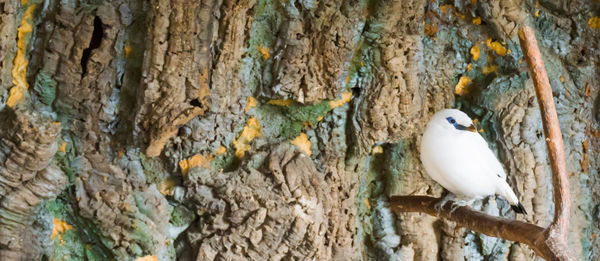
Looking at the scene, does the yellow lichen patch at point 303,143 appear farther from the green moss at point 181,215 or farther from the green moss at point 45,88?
the green moss at point 45,88

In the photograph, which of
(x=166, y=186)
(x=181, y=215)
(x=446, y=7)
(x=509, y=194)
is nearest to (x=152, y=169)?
(x=166, y=186)

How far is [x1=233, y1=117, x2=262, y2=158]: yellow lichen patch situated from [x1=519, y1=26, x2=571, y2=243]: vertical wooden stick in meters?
0.86

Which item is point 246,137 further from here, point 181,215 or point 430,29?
point 430,29

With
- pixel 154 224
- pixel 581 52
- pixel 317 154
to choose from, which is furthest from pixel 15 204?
pixel 581 52

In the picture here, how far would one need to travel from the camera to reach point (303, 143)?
7.06 feet

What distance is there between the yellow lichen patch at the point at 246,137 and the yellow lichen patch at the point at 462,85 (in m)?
0.77

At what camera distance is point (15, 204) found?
175cm

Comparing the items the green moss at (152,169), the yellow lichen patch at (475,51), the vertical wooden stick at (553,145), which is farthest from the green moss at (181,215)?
the yellow lichen patch at (475,51)

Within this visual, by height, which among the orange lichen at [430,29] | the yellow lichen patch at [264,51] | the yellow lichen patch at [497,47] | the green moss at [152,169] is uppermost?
the orange lichen at [430,29]

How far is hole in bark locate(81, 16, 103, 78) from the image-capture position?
6.07ft

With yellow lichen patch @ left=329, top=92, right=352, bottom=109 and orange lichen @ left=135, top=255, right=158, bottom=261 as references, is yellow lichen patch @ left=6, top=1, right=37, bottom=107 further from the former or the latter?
yellow lichen patch @ left=329, top=92, right=352, bottom=109

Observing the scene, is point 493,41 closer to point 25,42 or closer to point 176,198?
point 176,198

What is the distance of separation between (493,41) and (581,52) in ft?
1.20

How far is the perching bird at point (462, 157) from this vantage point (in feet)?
6.13
